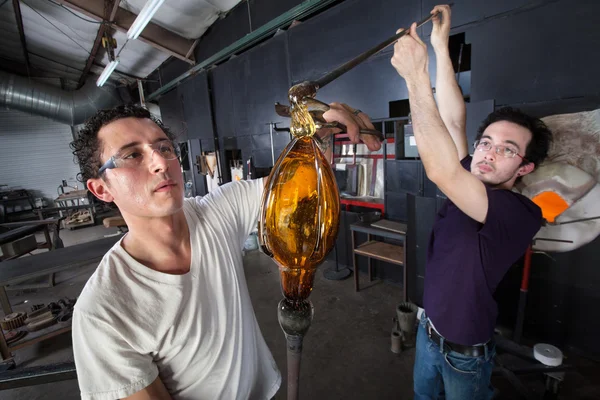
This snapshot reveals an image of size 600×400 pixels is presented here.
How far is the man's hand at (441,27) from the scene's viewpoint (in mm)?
1165

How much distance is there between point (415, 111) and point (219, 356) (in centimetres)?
104

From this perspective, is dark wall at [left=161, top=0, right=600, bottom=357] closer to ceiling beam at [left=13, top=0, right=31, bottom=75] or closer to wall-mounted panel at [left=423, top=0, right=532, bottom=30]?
wall-mounted panel at [left=423, top=0, right=532, bottom=30]

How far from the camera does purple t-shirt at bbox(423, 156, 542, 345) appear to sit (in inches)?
46.6

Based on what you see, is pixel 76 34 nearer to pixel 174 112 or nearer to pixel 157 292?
pixel 174 112

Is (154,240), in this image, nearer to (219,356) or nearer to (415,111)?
(219,356)

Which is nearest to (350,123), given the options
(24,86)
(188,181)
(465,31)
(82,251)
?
(465,31)

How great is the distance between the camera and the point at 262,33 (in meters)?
4.77

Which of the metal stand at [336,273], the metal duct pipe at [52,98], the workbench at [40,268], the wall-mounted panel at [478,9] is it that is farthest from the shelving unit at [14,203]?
the wall-mounted panel at [478,9]

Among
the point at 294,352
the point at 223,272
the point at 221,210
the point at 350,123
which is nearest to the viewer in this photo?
the point at 294,352

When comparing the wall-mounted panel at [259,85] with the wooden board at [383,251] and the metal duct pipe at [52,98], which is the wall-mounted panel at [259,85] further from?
the metal duct pipe at [52,98]

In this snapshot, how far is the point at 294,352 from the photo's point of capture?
0.53 metres

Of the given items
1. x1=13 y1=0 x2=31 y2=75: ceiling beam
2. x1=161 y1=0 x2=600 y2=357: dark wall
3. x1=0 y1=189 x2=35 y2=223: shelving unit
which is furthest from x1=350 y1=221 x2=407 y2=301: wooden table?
x1=0 y1=189 x2=35 y2=223: shelving unit

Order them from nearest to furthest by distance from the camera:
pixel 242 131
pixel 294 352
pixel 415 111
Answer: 1. pixel 294 352
2. pixel 415 111
3. pixel 242 131

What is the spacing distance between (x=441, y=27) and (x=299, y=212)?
3.88 feet
